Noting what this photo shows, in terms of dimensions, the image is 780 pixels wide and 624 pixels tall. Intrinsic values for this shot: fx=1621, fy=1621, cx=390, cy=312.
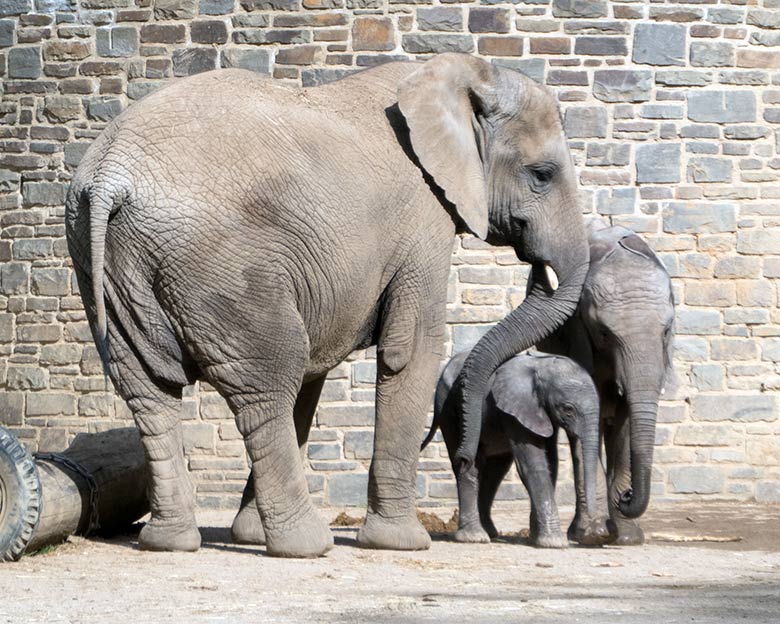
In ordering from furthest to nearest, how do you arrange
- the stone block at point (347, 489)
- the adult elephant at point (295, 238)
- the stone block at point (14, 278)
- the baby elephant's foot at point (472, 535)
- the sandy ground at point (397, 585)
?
the stone block at point (14, 278), the stone block at point (347, 489), the baby elephant's foot at point (472, 535), the adult elephant at point (295, 238), the sandy ground at point (397, 585)

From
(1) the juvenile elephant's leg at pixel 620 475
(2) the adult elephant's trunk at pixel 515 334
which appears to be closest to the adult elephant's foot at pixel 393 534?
(2) the adult elephant's trunk at pixel 515 334

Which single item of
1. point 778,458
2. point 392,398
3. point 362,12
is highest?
point 362,12

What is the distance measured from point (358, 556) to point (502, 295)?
594 cm

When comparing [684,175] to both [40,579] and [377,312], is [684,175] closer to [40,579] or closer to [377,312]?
[377,312]

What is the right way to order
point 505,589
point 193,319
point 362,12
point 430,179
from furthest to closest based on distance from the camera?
1. point 362,12
2. point 430,179
3. point 193,319
4. point 505,589

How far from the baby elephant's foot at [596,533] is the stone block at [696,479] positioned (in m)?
4.84

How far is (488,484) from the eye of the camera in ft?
29.9

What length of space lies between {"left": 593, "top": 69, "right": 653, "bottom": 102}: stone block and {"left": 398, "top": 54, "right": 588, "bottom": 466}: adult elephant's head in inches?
200

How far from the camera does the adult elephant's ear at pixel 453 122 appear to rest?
808 cm

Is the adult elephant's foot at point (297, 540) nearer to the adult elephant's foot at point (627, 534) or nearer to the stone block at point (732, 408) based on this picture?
the adult elephant's foot at point (627, 534)

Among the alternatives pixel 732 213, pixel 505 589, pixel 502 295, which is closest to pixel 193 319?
pixel 505 589

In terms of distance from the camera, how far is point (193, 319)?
7398mm

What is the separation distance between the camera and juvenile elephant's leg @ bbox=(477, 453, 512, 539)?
9070 millimetres

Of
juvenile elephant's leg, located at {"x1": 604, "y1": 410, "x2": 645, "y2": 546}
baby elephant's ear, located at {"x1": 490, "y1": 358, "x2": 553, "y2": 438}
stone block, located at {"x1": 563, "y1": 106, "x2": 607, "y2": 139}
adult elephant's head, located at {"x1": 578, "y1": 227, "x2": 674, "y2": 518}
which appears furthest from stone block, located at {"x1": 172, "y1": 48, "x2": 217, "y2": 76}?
juvenile elephant's leg, located at {"x1": 604, "y1": 410, "x2": 645, "y2": 546}
